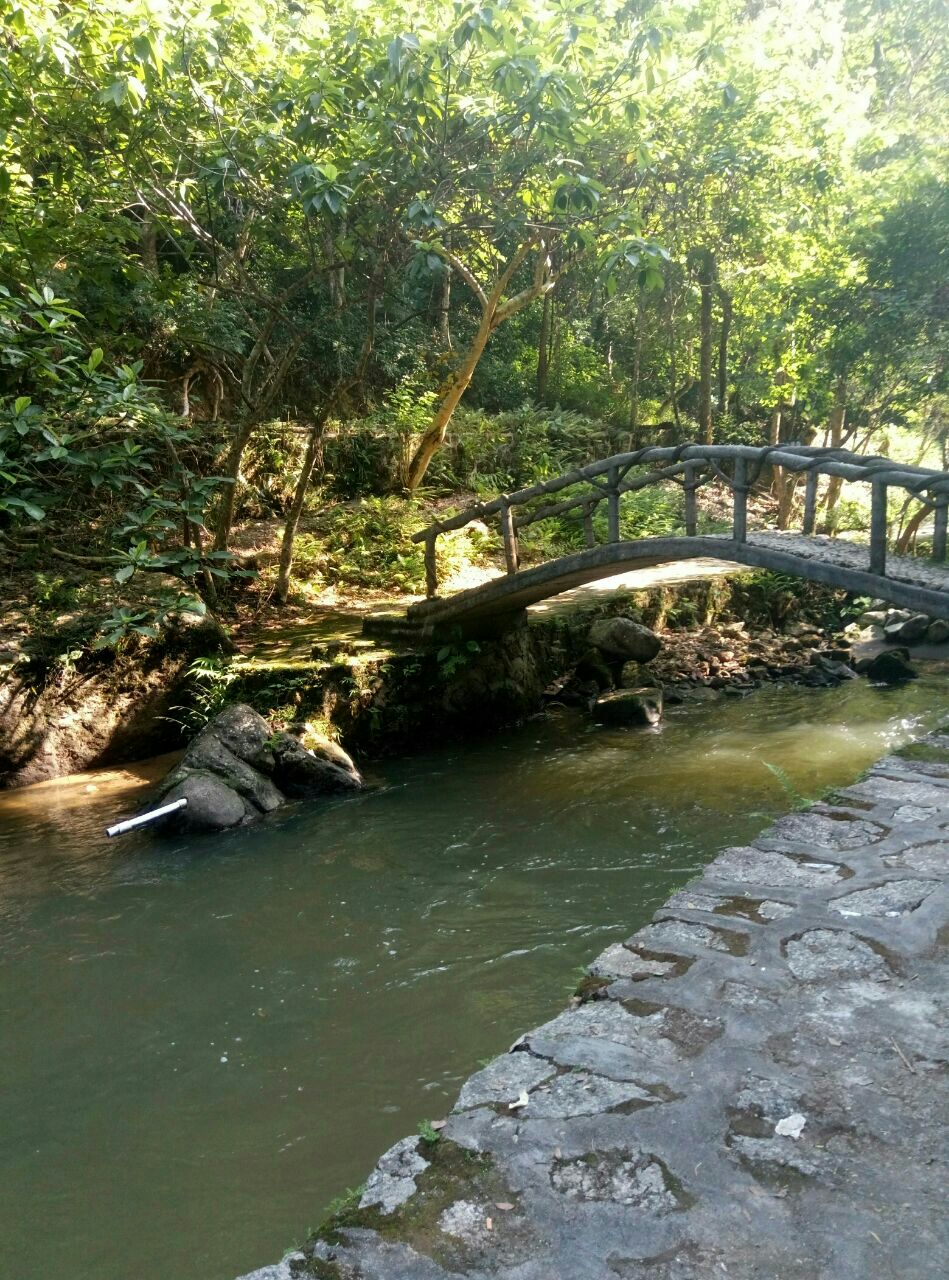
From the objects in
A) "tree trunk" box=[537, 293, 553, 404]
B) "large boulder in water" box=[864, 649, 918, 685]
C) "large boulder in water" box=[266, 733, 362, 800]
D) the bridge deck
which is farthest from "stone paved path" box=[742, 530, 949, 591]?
"tree trunk" box=[537, 293, 553, 404]

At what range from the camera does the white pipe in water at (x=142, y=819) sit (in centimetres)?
634

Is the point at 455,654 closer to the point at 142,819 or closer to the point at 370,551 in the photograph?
the point at 370,551

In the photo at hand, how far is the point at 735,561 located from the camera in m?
6.72

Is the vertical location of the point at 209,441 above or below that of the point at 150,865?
above

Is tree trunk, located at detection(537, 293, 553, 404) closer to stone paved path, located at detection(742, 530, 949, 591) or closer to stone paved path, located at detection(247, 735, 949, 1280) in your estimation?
stone paved path, located at detection(742, 530, 949, 591)

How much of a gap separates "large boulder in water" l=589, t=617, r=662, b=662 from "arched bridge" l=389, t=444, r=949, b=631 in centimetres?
109

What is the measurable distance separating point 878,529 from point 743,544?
1208 mm

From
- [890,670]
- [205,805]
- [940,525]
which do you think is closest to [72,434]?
[205,805]

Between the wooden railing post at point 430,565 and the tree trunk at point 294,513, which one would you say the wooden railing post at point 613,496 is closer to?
the wooden railing post at point 430,565

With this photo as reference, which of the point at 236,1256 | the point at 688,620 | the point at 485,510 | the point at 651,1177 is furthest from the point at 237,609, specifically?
the point at 651,1177

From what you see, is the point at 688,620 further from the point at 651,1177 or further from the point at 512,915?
the point at 651,1177

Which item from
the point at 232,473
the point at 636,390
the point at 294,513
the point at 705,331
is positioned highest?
the point at 705,331

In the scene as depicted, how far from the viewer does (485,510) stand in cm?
826

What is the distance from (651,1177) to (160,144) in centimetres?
856
